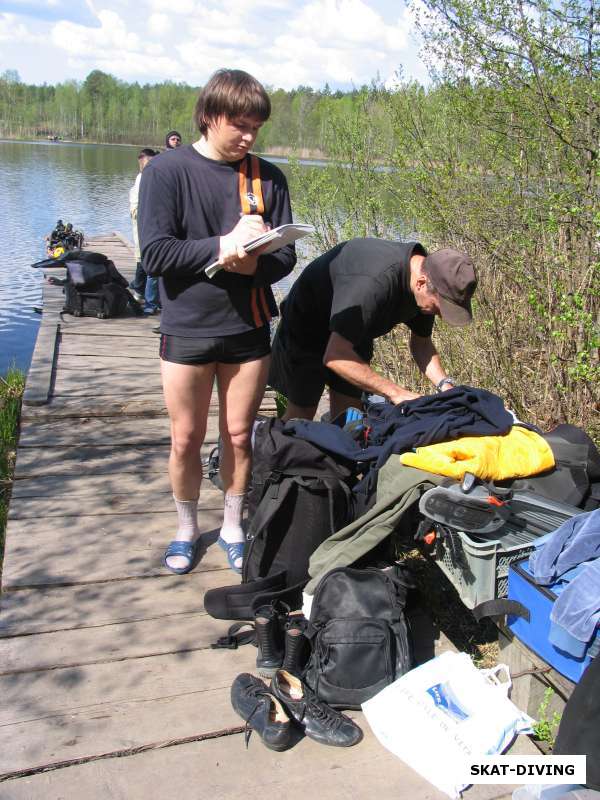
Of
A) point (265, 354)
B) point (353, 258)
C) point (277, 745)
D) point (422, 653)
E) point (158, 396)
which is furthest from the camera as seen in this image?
point (158, 396)

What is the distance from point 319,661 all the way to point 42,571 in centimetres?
126

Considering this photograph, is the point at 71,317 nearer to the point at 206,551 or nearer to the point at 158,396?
the point at 158,396

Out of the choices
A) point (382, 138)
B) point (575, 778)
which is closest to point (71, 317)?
point (382, 138)

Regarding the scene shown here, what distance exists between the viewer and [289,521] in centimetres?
274

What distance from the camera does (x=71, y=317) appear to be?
7.60m

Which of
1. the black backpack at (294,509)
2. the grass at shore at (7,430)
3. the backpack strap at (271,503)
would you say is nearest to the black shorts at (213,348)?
the black backpack at (294,509)

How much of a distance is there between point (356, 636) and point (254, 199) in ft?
5.08

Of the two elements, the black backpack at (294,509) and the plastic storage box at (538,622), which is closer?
the plastic storage box at (538,622)

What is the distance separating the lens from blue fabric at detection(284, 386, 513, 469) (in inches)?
105

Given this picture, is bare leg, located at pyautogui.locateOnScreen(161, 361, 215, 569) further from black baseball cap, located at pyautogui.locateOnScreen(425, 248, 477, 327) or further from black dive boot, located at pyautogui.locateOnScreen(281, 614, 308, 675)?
black baseball cap, located at pyautogui.locateOnScreen(425, 248, 477, 327)

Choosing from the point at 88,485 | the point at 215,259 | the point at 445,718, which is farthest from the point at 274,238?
the point at 88,485

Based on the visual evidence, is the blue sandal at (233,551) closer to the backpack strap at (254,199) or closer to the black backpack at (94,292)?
the backpack strap at (254,199)

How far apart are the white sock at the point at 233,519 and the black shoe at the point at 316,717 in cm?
89

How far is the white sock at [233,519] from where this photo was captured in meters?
3.11
